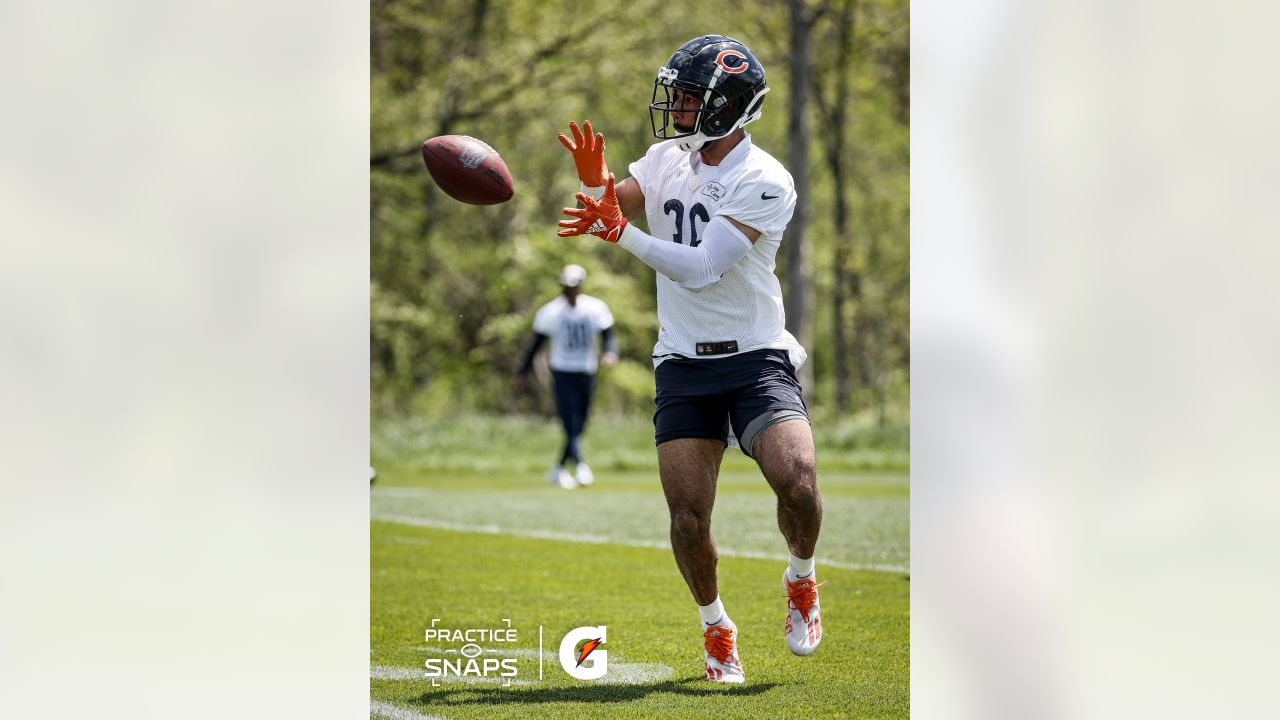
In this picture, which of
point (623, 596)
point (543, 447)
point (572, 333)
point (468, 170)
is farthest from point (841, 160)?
point (468, 170)

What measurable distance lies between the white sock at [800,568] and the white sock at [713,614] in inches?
9.4

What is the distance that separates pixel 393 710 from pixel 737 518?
4.46m

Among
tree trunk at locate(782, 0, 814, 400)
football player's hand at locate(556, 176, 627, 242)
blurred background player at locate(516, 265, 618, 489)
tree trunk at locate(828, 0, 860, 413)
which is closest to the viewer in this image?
football player's hand at locate(556, 176, 627, 242)

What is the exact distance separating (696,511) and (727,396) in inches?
14.0

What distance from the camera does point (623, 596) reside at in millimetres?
5953

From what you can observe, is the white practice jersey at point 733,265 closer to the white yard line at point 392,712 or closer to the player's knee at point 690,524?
the player's knee at point 690,524

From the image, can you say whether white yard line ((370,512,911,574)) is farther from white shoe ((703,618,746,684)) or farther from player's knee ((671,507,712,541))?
player's knee ((671,507,712,541))

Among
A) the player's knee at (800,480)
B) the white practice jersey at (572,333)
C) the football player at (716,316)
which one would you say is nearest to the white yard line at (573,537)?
the football player at (716,316)

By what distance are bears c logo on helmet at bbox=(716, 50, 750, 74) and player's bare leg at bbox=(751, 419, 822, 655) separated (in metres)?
1.03

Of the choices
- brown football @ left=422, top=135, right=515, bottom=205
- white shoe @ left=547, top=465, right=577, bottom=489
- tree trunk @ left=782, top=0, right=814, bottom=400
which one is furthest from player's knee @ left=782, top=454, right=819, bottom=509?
tree trunk @ left=782, top=0, right=814, bottom=400

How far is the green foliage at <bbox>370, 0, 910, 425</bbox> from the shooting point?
724 inches

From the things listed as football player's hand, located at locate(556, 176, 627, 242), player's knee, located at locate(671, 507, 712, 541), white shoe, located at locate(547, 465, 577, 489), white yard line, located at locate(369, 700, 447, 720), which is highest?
football player's hand, located at locate(556, 176, 627, 242)

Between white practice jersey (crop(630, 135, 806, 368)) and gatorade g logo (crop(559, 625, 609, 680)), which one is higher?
white practice jersey (crop(630, 135, 806, 368))

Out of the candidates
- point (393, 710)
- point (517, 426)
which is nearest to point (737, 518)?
point (393, 710)
